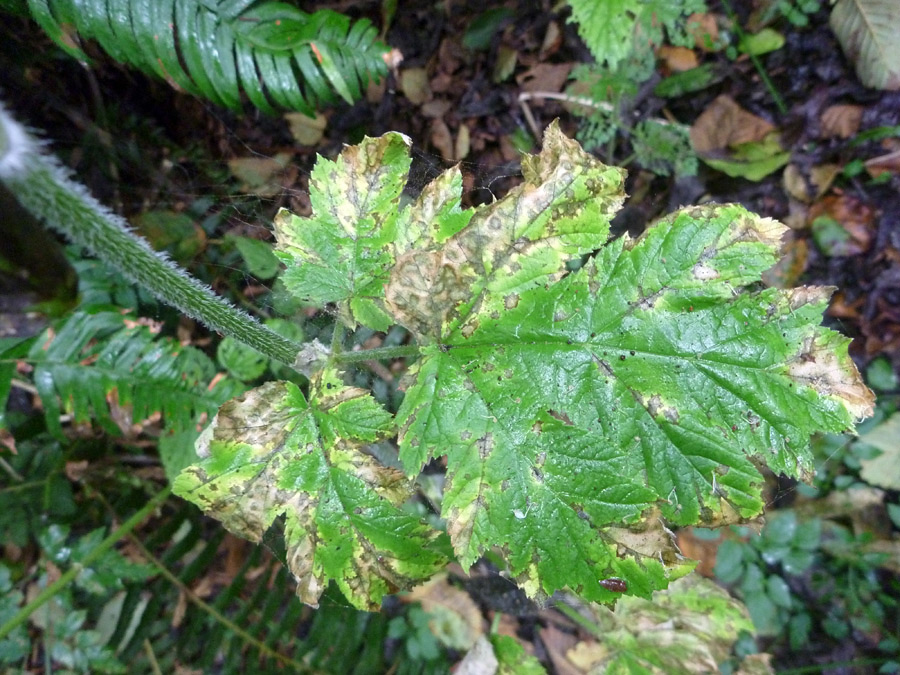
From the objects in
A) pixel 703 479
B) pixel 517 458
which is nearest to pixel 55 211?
pixel 517 458

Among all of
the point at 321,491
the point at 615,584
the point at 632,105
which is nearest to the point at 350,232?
the point at 321,491

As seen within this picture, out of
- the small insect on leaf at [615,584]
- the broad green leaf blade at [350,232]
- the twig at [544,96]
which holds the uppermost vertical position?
the broad green leaf blade at [350,232]

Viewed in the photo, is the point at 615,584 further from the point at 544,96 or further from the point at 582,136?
the point at 544,96

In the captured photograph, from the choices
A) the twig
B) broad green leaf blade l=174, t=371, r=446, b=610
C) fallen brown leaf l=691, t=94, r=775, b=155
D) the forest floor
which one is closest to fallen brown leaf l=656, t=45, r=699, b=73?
the forest floor

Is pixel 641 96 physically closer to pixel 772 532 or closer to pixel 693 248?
pixel 693 248

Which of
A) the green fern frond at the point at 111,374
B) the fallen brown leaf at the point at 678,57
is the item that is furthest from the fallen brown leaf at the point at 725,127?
the green fern frond at the point at 111,374

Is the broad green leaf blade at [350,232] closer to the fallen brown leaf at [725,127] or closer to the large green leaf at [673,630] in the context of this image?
the large green leaf at [673,630]

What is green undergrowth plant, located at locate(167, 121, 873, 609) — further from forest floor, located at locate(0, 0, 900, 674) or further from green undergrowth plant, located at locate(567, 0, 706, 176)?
green undergrowth plant, located at locate(567, 0, 706, 176)
